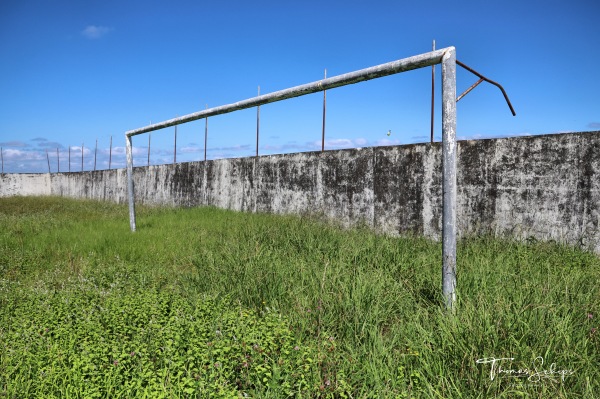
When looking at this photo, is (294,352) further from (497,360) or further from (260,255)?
(260,255)

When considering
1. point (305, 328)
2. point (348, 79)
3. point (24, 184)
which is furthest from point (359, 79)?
point (24, 184)

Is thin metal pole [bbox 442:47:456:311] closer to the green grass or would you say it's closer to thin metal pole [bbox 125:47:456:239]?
thin metal pole [bbox 125:47:456:239]

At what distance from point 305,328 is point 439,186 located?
3.86 m

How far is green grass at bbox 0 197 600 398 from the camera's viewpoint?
6.27 feet

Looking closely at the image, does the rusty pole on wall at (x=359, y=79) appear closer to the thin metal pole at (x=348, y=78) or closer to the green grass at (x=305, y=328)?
the thin metal pole at (x=348, y=78)

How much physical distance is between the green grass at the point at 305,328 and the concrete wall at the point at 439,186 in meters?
0.61

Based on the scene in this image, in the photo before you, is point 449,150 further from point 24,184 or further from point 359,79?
point 24,184

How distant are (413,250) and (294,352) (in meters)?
2.76

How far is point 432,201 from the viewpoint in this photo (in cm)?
579

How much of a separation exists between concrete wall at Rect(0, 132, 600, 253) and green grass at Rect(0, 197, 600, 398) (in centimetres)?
61

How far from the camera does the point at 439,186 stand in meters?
5.69

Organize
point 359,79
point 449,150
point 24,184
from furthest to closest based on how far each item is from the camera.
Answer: point 24,184 → point 359,79 → point 449,150

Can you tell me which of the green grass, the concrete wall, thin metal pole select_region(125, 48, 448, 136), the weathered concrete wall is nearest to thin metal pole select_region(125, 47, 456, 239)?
thin metal pole select_region(125, 48, 448, 136)

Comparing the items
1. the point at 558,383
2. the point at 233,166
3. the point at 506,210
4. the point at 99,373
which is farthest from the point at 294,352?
the point at 233,166
